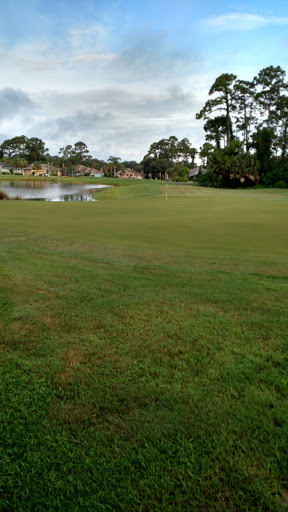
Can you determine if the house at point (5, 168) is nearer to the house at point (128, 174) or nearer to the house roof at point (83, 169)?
the house roof at point (83, 169)

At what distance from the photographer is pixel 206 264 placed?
6539 millimetres

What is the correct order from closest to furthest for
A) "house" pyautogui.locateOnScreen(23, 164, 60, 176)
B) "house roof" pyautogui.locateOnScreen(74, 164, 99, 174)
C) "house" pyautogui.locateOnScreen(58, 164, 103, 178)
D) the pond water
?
the pond water, "house" pyautogui.locateOnScreen(23, 164, 60, 176), "house" pyautogui.locateOnScreen(58, 164, 103, 178), "house roof" pyautogui.locateOnScreen(74, 164, 99, 174)

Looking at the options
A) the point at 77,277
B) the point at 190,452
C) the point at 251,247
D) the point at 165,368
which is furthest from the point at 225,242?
the point at 190,452

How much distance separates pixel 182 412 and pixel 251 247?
21.1 ft

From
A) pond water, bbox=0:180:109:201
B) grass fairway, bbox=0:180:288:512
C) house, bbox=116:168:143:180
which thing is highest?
house, bbox=116:168:143:180

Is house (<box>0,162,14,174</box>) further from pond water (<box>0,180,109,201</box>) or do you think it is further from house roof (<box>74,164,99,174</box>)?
pond water (<box>0,180,109,201</box>)

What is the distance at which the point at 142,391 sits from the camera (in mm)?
2494

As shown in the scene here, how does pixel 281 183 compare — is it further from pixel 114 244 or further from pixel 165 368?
pixel 165 368

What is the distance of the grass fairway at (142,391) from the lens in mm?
1738

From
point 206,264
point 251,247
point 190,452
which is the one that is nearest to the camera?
point 190,452

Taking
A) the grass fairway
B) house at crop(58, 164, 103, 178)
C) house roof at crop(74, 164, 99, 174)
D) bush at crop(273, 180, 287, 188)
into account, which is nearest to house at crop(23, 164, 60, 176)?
house at crop(58, 164, 103, 178)

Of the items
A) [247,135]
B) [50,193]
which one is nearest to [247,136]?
[247,135]

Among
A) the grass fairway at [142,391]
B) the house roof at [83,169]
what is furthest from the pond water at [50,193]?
the house roof at [83,169]

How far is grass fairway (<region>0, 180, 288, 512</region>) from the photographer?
174 centimetres
